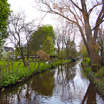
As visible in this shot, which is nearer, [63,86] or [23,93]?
Answer: [23,93]

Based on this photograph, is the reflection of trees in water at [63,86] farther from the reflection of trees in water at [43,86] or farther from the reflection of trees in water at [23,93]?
the reflection of trees in water at [23,93]

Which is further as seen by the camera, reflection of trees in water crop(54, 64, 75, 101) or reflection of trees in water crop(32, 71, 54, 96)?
reflection of trees in water crop(32, 71, 54, 96)

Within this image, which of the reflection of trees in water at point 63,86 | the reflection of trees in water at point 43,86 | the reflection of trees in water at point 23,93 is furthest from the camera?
the reflection of trees in water at point 43,86

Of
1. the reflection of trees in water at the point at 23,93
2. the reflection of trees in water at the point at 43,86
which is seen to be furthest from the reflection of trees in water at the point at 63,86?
the reflection of trees in water at the point at 23,93

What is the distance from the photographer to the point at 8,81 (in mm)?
8562

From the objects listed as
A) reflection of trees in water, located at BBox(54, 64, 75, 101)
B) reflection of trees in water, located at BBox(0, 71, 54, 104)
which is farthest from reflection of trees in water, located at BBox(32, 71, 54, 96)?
reflection of trees in water, located at BBox(54, 64, 75, 101)

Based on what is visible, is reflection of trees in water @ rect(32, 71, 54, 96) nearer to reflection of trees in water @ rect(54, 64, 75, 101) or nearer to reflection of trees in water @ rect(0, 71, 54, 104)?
reflection of trees in water @ rect(0, 71, 54, 104)

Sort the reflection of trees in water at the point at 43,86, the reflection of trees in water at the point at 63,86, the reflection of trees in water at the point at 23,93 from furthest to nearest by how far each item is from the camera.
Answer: the reflection of trees in water at the point at 43,86 < the reflection of trees in water at the point at 63,86 < the reflection of trees in water at the point at 23,93

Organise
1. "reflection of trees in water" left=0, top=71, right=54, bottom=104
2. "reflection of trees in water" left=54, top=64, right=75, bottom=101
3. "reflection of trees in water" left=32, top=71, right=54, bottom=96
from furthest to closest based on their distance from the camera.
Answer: "reflection of trees in water" left=32, top=71, right=54, bottom=96 → "reflection of trees in water" left=54, top=64, right=75, bottom=101 → "reflection of trees in water" left=0, top=71, right=54, bottom=104

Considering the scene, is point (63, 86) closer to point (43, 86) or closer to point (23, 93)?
point (43, 86)

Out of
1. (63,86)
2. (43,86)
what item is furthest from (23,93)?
(63,86)

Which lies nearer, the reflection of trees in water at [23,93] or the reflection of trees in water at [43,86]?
the reflection of trees in water at [23,93]

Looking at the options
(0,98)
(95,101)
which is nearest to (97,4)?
(95,101)

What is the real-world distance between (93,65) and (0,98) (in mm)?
9553
